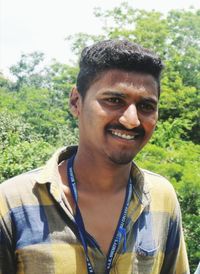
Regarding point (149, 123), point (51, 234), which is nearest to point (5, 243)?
point (51, 234)

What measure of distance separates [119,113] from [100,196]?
328 mm

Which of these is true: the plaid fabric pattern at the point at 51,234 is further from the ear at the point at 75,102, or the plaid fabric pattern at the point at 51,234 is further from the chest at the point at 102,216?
the ear at the point at 75,102

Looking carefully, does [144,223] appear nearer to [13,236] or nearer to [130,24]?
[13,236]

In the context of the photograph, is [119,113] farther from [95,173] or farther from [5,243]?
[5,243]

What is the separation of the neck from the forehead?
253mm

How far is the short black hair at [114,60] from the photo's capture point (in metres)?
1.60

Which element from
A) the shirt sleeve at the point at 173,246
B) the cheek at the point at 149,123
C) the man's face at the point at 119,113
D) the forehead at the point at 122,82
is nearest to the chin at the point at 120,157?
the man's face at the point at 119,113

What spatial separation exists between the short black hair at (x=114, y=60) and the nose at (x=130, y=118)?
0.14m

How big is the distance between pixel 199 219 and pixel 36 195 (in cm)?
499

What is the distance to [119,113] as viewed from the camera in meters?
1.57

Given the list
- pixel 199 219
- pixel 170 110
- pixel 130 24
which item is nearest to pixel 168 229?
pixel 199 219

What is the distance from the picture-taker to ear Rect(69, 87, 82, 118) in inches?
66.4

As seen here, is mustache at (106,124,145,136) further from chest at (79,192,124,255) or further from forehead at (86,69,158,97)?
chest at (79,192,124,255)

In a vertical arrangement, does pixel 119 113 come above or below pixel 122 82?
below
